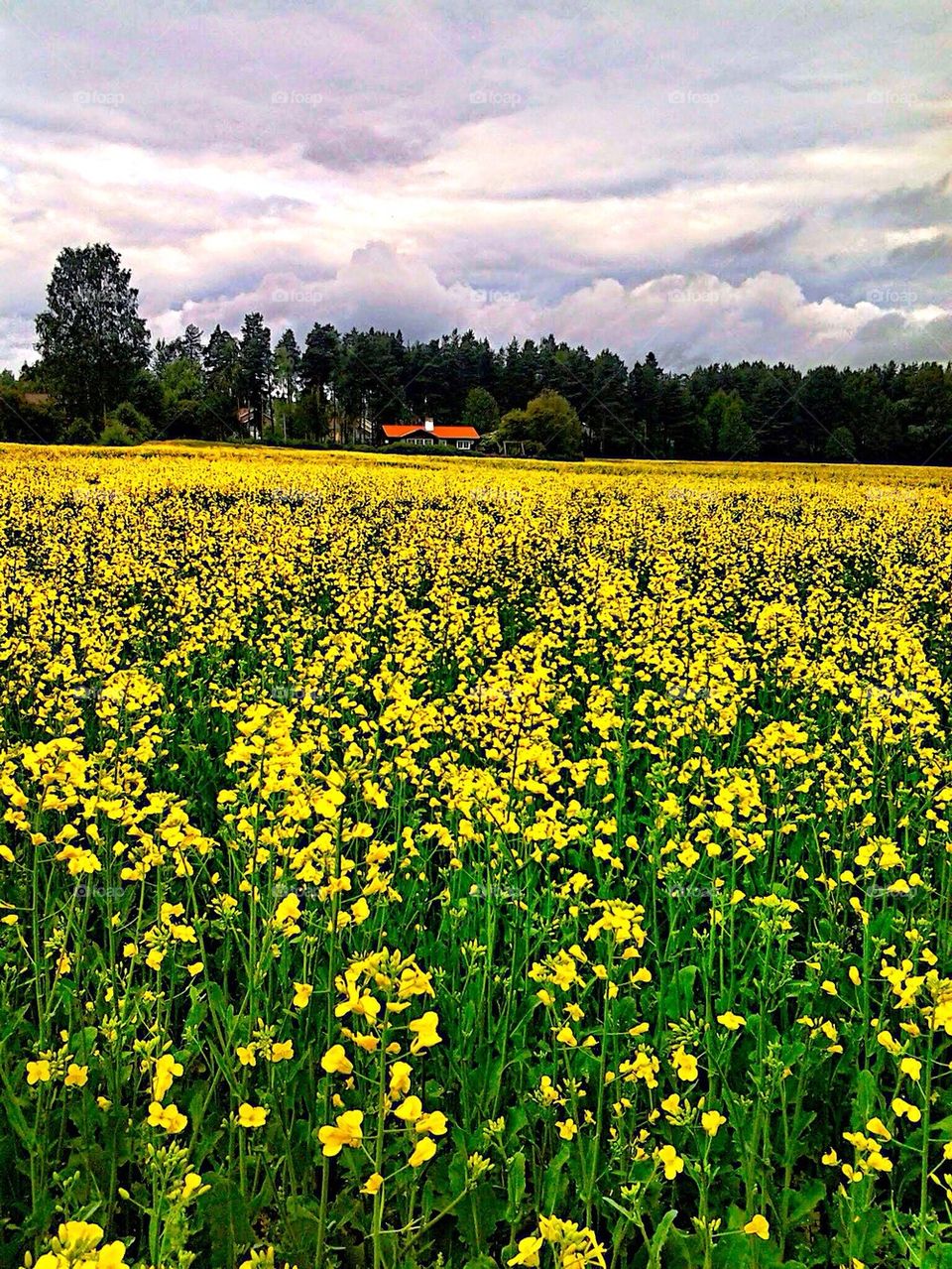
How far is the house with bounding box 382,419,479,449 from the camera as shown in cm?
8838

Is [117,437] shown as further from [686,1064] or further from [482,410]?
[686,1064]

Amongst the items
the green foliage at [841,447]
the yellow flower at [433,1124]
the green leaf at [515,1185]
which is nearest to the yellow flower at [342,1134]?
the yellow flower at [433,1124]

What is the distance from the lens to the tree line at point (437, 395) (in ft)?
235

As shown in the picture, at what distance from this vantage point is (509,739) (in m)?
4.52

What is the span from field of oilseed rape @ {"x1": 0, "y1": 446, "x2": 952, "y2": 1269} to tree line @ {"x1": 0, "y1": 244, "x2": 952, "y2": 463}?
60.3 m

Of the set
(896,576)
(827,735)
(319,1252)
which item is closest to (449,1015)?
(319,1252)

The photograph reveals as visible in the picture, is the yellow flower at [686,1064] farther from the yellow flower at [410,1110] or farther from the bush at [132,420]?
the bush at [132,420]

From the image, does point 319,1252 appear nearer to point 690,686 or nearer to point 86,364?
point 690,686

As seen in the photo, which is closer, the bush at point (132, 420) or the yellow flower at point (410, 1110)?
the yellow flower at point (410, 1110)

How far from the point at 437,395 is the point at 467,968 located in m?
94.5

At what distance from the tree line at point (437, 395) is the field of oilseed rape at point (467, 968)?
60.3 metres

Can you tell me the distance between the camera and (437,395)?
9450 cm

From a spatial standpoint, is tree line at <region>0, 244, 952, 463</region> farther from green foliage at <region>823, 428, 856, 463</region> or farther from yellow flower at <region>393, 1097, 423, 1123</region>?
yellow flower at <region>393, 1097, 423, 1123</region>

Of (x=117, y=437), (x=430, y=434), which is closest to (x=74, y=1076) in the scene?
(x=117, y=437)
